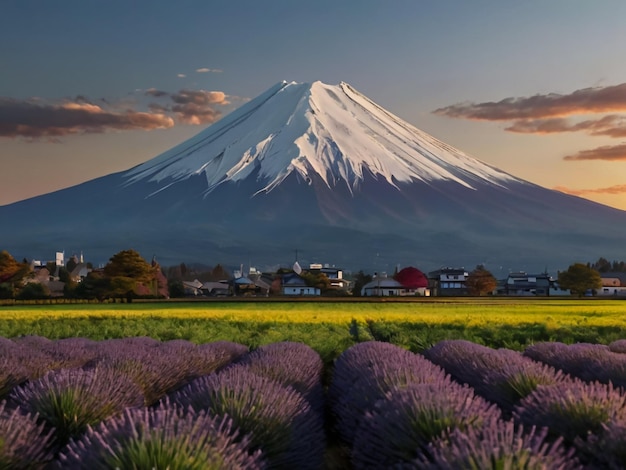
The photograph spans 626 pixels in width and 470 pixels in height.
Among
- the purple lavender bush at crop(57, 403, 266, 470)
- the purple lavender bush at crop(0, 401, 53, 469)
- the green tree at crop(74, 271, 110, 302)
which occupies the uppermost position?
the green tree at crop(74, 271, 110, 302)

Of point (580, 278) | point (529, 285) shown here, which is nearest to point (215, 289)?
point (529, 285)

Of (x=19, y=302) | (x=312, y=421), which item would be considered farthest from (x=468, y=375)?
(x=19, y=302)

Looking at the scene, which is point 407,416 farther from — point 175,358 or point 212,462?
point 175,358

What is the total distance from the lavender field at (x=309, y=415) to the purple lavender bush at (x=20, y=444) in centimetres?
1

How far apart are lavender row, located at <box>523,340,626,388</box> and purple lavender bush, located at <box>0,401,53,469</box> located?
253 inches

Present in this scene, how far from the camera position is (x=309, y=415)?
749 cm

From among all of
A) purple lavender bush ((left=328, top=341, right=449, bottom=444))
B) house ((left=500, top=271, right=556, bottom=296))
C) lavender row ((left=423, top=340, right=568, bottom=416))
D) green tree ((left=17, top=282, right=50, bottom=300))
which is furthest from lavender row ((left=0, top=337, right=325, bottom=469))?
house ((left=500, top=271, right=556, bottom=296))

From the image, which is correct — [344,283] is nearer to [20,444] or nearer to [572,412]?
[572,412]

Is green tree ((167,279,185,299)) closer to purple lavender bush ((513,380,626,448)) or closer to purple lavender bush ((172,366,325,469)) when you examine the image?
purple lavender bush ((172,366,325,469))

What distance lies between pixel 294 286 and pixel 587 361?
11180cm

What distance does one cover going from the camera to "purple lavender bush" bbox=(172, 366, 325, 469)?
6652mm

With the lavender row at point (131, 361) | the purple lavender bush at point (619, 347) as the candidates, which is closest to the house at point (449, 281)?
the purple lavender bush at point (619, 347)

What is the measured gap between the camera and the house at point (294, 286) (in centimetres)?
11715

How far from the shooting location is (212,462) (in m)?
5.07
